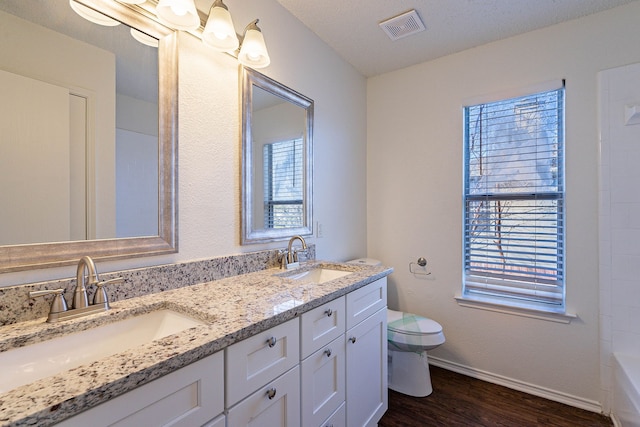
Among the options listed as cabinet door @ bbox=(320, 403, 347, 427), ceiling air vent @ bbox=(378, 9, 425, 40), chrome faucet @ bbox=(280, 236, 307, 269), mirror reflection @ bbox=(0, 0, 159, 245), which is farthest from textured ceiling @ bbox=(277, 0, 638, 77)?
cabinet door @ bbox=(320, 403, 347, 427)

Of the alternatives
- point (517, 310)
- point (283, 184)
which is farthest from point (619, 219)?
point (283, 184)

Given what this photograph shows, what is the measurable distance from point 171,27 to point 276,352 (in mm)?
1358

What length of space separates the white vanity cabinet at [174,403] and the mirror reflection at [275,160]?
835 millimetres

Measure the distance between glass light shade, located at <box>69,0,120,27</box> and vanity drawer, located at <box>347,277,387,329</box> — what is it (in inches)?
57.4

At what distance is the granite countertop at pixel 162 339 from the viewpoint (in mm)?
517

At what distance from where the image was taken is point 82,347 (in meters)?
0.85

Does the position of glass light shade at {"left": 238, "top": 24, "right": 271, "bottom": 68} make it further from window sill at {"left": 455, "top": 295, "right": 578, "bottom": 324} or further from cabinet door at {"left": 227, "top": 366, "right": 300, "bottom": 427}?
window sill at {"left": 455, "top": 295, "right": 578, "bottom": 324}

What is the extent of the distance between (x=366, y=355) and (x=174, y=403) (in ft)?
3.49

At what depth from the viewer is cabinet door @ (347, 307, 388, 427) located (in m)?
1.40

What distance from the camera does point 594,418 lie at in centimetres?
176

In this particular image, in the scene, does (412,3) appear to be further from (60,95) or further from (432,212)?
(60,95)

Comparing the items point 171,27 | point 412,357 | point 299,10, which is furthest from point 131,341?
point 299,10

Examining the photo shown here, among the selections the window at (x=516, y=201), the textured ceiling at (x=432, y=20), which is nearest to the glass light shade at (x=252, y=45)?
the textured ceiling at (x=432, y=20)

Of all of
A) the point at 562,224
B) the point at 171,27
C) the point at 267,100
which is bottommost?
the point at 562,224
